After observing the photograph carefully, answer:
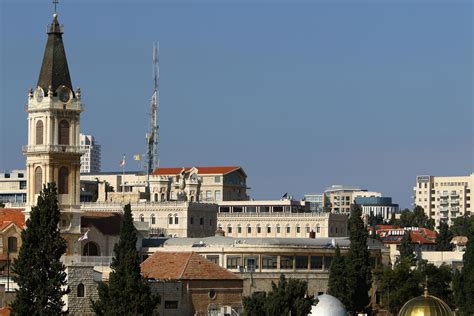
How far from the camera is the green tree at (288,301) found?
3890 inches

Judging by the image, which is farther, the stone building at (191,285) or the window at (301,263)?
the window at (301,263)

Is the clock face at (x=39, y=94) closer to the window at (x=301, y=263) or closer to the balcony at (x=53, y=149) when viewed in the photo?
the balcony at (x=53, y=149)

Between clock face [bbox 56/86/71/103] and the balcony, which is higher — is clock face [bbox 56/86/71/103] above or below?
above

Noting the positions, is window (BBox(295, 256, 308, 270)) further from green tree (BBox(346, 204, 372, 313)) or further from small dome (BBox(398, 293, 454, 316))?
small dome (BBox(398, 293, 454, 316))

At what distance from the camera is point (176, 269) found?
385 feet

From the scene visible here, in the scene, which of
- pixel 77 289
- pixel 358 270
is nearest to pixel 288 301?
pixel 77 289

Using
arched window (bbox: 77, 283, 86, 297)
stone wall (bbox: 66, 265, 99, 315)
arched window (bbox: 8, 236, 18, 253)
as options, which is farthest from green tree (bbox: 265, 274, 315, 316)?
arched window (bbox: 8, 236, 18, 253)

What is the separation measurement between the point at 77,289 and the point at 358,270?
103 feet

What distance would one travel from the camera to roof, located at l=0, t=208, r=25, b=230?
134 meters

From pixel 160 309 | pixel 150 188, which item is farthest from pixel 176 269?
pixel 150 188

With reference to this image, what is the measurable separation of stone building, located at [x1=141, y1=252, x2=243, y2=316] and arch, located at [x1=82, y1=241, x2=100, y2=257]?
49.8ft

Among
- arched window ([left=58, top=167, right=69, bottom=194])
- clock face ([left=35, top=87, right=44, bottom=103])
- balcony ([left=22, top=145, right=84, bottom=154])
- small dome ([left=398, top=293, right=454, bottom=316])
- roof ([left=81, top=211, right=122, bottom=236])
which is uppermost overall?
clock face ([left=35, top=87, right=44, bottom=103])

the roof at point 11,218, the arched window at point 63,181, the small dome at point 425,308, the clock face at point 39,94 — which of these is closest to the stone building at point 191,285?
the arched window at point 63,181

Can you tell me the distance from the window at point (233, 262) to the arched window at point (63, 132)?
1717 cm
